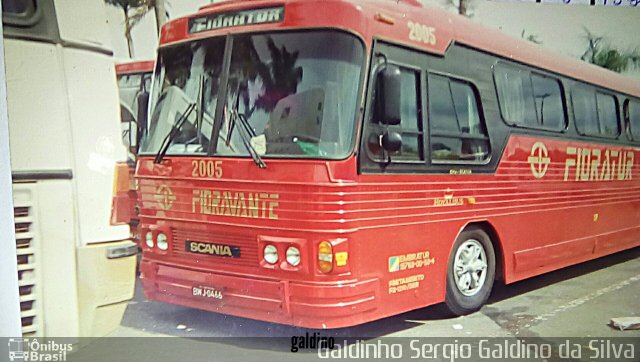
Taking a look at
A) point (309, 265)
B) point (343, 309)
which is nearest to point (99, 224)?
point (309, 265)

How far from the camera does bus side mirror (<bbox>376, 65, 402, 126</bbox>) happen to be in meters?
2.84

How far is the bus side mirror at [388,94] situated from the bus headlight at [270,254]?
2.81 feet

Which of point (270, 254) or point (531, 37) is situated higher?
point (531, 37)

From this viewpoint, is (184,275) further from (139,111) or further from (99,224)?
(139,111)

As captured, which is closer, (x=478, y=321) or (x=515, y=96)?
(x=478, y=321)

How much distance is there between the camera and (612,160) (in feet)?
11.7

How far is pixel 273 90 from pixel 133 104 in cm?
71

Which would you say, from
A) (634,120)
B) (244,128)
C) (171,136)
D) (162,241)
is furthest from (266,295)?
(634,120)

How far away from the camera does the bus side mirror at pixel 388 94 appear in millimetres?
2840

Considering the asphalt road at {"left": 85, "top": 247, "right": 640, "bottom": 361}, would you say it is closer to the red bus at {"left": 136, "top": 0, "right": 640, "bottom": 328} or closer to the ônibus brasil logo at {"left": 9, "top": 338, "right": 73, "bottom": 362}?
the red bus at {"left": 136, "top": 0, "right": 640, "bottom": 328}

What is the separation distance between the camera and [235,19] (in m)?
2.73

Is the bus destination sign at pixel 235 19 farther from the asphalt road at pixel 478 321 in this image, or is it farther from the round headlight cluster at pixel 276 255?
the asphalt road at pixel 478 321

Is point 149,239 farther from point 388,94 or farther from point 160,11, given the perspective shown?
point 388,94

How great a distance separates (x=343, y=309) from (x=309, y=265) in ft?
0.90
